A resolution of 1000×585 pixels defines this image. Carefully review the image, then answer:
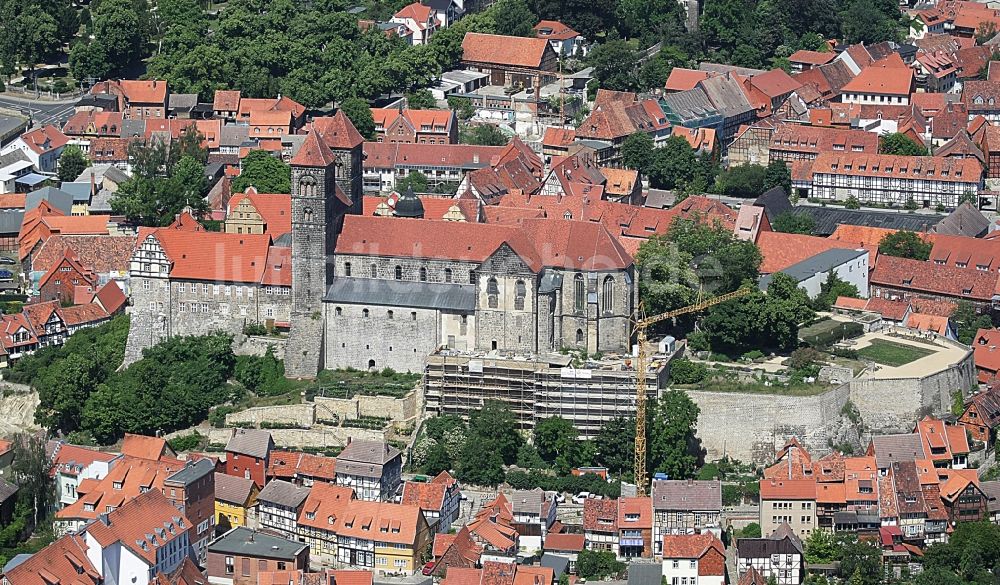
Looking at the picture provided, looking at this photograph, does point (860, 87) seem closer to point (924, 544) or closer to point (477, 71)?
point (477, 71)

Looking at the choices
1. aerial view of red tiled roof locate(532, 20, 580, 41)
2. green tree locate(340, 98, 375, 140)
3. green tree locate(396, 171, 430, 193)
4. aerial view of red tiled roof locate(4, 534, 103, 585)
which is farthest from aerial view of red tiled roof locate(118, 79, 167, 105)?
aerial view of red tiled roof locate(4, 534, 103, 585)

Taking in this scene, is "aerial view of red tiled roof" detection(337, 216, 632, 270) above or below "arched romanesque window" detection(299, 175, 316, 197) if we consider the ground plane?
below

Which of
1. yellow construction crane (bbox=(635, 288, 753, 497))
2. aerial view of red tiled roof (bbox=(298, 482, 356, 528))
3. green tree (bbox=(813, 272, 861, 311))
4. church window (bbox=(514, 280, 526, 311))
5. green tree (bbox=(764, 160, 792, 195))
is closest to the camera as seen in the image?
aerial view of red tiled roof (bbox=(298, 482, 356, 528))

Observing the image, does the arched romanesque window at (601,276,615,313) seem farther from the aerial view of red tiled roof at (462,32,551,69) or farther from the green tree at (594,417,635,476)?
the aerial view of red tiled roof at (462,32,551,69)

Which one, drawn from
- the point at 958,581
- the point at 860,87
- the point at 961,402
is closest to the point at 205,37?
the point at 860,87

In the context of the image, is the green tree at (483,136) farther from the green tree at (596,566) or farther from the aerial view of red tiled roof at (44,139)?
the green tree at (596,566)

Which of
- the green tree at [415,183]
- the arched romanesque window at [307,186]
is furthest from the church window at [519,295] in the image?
the green tree at [415,183]

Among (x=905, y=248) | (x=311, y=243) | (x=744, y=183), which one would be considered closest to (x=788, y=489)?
(x=311, y=243)

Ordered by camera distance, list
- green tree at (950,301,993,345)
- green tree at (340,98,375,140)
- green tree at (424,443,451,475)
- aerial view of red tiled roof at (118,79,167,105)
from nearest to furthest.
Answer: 1. green tree at (424,443,451,475)
2. green tree at (950,301,993,345)
3. green tree at (340,98,375,140)
4. aerial view of red tiled roof at (118,79,167,105)
